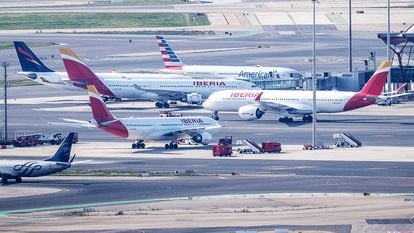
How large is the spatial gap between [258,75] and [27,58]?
85.5 ft

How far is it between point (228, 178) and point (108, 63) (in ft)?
336

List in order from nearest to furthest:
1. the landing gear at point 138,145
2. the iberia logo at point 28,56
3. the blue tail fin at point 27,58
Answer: the landing gear at point 138,145 → the iberia logo at point 28,56 → the blue tail fin at point 27,58

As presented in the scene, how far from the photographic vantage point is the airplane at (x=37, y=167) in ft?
295

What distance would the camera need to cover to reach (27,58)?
147m

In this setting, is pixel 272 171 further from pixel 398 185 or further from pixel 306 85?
pixel 306 85

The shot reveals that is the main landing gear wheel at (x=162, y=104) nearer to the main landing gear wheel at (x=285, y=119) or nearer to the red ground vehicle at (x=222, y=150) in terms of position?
the main landing gear wheel at (x=285, y=119)

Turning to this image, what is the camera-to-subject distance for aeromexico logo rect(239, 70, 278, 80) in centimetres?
15588

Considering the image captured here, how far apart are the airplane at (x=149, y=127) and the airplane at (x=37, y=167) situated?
16584mm

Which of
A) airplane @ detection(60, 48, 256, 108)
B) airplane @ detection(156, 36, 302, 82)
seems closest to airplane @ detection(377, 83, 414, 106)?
airplane @ detection(60, 48, 256, 108)

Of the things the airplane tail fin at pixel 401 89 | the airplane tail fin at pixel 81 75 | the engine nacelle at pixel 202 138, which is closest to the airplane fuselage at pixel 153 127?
the engine nacelle at pixel 202 138

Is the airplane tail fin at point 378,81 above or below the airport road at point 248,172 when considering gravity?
above

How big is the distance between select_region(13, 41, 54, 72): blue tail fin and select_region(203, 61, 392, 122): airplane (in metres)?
23.6

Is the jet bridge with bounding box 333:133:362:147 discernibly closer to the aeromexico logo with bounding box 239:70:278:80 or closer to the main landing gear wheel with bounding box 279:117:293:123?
the main landing gear wheel with bounding box 279:117:293:123

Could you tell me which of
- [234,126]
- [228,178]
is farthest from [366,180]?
[234,126]
